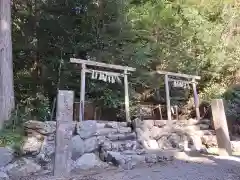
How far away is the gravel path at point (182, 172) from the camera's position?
208 inches

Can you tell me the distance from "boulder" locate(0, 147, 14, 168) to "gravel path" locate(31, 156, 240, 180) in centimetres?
117

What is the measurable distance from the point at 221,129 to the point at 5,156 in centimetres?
501

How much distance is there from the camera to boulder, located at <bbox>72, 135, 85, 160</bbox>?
613cm

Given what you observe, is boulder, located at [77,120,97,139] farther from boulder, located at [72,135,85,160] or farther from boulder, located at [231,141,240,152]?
boulder, located at [231,141,240,152]

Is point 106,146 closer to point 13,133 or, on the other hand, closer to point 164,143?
point 13,133

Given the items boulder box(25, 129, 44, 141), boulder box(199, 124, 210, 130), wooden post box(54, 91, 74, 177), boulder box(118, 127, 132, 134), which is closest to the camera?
wooden post box(54, 91, 74, 177)

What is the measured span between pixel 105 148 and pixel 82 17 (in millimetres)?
4119

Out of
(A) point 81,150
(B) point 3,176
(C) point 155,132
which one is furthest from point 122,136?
(B) point 3,176

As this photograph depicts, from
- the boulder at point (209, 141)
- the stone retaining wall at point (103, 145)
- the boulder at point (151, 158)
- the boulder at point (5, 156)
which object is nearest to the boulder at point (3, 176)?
the stone retaining wall at point (103, 145)

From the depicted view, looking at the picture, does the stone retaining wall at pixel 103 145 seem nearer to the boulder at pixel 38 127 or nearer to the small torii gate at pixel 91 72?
the boulder at pixel 38 127

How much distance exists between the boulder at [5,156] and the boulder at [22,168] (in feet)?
0.28

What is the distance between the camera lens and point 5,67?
6328mm

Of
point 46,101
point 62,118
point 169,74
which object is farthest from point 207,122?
point 62,118

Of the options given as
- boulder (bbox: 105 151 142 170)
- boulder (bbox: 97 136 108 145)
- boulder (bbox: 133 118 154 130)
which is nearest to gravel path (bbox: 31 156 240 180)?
boulder (bbox: 105 151 142 170)
